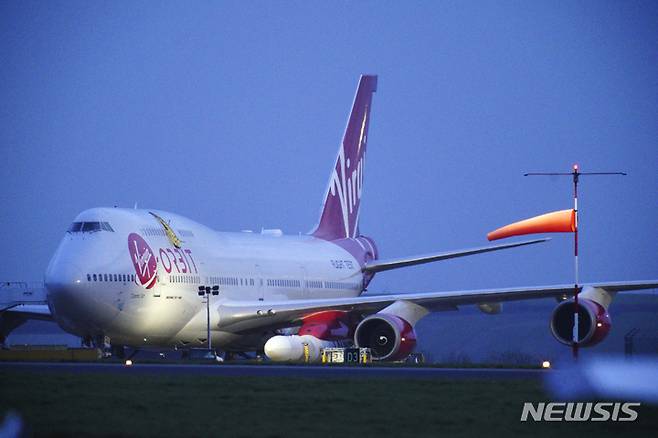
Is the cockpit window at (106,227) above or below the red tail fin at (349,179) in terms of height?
below

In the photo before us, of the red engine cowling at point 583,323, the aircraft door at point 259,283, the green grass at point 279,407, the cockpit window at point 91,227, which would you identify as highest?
the cockpit window at point 91,227

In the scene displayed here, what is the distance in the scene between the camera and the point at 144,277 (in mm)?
44531

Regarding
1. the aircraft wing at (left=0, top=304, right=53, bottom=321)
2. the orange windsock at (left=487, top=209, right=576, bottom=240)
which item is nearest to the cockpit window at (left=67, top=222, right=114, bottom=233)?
the aircraft wing at (left=0, top=304, right=53, bottom=321)

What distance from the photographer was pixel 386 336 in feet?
147

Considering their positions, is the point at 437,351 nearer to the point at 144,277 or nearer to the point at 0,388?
the point at 144,277

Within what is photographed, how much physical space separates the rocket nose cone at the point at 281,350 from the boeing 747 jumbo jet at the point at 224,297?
42 mm

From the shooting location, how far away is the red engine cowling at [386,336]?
145ft

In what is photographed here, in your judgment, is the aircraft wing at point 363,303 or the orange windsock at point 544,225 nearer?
the orange windsock at point 544,225

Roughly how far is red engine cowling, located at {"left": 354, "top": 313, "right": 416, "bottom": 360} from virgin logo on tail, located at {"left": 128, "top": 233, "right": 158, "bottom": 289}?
6698mm

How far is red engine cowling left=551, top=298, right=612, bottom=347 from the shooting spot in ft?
140

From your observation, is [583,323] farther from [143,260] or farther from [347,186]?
[347,186]

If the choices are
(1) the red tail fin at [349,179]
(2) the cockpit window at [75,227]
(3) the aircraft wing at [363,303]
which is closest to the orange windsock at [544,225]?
(3) the aircraft wing at [363,303]

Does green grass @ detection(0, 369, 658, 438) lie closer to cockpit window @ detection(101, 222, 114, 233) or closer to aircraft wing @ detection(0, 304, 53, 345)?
cockpit window @ detection(101, 222, 114, 233)

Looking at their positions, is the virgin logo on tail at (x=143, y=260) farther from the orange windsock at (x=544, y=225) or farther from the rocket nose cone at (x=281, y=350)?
the orange windsock at (x=544, y=225)
